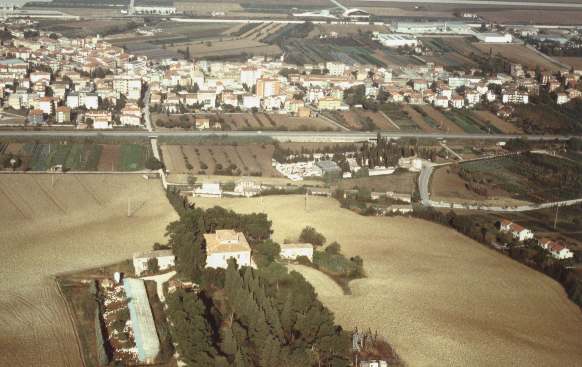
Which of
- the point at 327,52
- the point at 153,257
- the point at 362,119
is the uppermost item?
the point at 327,52

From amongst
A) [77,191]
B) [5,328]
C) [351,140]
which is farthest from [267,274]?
[351,140]

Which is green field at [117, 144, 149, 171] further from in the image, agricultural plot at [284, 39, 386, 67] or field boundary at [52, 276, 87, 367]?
agricultural plot at [284, 39, 386, 67]

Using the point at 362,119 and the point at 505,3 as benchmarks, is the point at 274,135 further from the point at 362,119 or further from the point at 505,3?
the point at 505,3

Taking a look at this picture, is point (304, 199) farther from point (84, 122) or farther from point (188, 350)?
point (84, 122)

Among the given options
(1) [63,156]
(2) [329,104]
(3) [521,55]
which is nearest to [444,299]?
(1) [63,156]

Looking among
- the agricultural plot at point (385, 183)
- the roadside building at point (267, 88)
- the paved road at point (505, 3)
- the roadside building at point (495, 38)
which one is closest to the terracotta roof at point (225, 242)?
the agricultural plot at point (385, 183)

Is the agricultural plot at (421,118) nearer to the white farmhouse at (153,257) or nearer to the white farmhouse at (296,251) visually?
the white farmhouse at (296,251)
